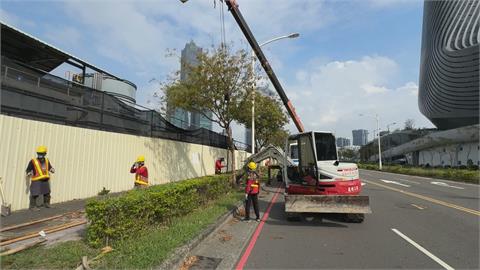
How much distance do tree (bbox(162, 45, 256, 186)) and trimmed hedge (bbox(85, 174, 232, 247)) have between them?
7.76 meters

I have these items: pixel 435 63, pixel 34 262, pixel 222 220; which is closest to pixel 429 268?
pixel 222 220

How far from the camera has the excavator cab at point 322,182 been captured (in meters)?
10.3

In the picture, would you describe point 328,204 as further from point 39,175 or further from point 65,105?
point 65,105

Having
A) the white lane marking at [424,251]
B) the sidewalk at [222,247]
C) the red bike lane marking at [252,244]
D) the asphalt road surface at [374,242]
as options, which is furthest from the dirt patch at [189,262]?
the white lane marking at [424,251]

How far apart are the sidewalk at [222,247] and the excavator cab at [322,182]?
157 centimetres

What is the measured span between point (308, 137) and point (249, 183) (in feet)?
8.27

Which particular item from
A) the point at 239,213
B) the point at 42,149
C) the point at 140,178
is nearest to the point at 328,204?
the point at 239,213

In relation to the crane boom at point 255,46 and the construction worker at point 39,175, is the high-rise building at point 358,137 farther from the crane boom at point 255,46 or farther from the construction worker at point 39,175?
the construction worker at point 39,175

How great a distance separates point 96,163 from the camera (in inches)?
541

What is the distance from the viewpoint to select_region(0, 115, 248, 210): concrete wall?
10094 mm

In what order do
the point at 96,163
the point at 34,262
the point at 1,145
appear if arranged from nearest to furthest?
1. the point at 34,262
2. the point at 1,145
3. the point at 96,163

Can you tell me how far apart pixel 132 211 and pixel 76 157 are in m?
6.41

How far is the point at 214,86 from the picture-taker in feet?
56.6

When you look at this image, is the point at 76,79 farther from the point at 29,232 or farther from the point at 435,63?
the point at 435,63
